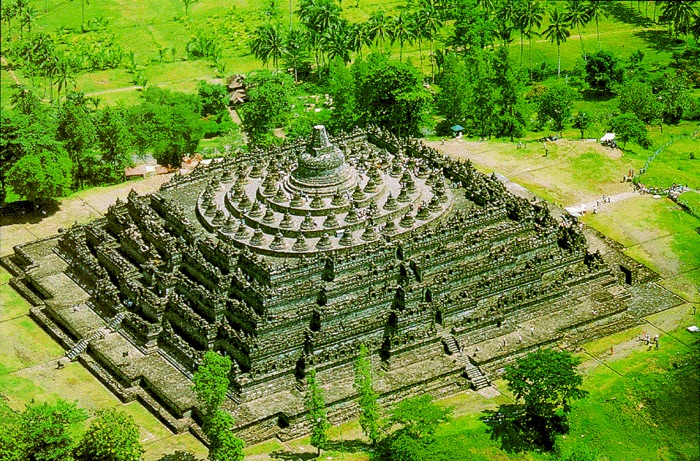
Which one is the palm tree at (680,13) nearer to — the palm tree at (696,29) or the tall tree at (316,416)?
the palm tree at (696,29)

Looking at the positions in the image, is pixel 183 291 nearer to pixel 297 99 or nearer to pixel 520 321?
pixel 520 321

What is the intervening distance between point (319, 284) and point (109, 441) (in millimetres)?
20267

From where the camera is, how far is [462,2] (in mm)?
146000

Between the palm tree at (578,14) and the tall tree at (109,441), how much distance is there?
302 feet

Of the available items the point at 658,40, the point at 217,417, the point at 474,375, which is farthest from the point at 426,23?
the point at 217,417

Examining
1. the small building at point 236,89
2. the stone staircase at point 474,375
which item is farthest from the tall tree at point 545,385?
the small building at point 236,89

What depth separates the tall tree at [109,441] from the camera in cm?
6450

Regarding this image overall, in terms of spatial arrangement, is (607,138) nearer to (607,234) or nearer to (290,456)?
(607,234)

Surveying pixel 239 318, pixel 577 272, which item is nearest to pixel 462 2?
pixel 577 272

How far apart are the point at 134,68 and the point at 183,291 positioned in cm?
7269

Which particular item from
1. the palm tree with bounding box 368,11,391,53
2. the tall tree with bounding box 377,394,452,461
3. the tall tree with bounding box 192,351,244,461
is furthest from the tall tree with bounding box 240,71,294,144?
the tall tree with bounding box 377,394,452,461

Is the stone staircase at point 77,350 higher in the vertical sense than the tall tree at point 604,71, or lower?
higher

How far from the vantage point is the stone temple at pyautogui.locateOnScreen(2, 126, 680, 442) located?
7431 cm

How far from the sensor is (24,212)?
338 ft
